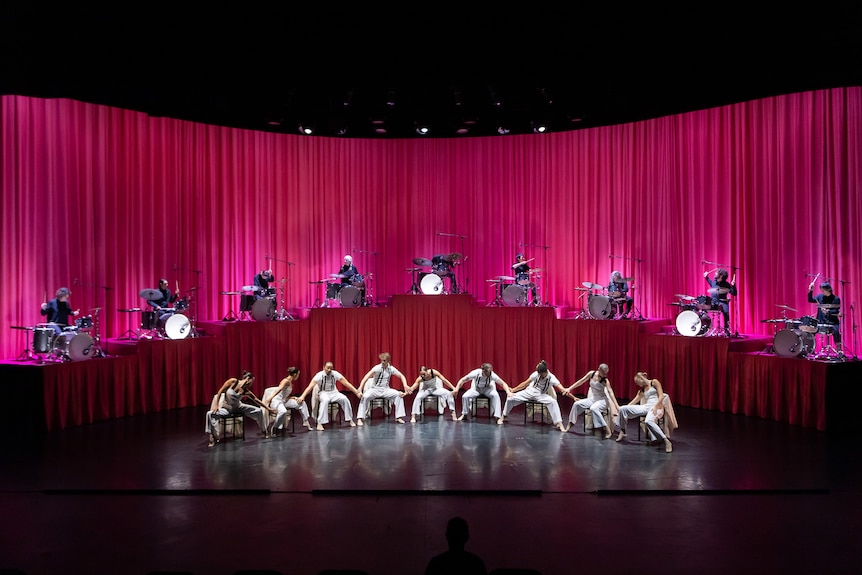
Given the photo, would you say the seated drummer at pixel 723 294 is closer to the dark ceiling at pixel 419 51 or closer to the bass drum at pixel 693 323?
the bass drum at pixel 693 323

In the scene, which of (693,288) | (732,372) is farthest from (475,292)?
(732,372)

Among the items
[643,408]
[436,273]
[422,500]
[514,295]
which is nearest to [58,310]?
[436,273]

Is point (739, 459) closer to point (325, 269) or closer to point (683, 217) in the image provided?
point (683, 217)

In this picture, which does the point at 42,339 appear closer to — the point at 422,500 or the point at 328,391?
the point at 328,391

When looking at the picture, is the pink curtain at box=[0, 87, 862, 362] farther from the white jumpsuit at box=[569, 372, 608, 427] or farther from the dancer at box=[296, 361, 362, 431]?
the white jumpsuit at box=[569, 372, 608, 427]

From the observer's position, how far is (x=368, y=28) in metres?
7.74

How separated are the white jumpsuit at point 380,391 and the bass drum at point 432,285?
111 inches

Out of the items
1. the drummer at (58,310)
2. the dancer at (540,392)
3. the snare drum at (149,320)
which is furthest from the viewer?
the snare drum at (149,320)

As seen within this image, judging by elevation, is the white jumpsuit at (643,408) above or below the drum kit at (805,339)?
below

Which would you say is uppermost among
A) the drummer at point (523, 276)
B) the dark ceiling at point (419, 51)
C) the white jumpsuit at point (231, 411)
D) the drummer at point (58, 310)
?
the dark ceiling at point (419, 51)

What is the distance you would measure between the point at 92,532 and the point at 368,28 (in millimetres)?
6042

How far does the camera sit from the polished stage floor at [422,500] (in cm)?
495

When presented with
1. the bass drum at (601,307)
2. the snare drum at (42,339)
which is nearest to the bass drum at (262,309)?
the snare drum at (42,339)

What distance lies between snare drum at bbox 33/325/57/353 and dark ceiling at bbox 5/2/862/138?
3194mm
